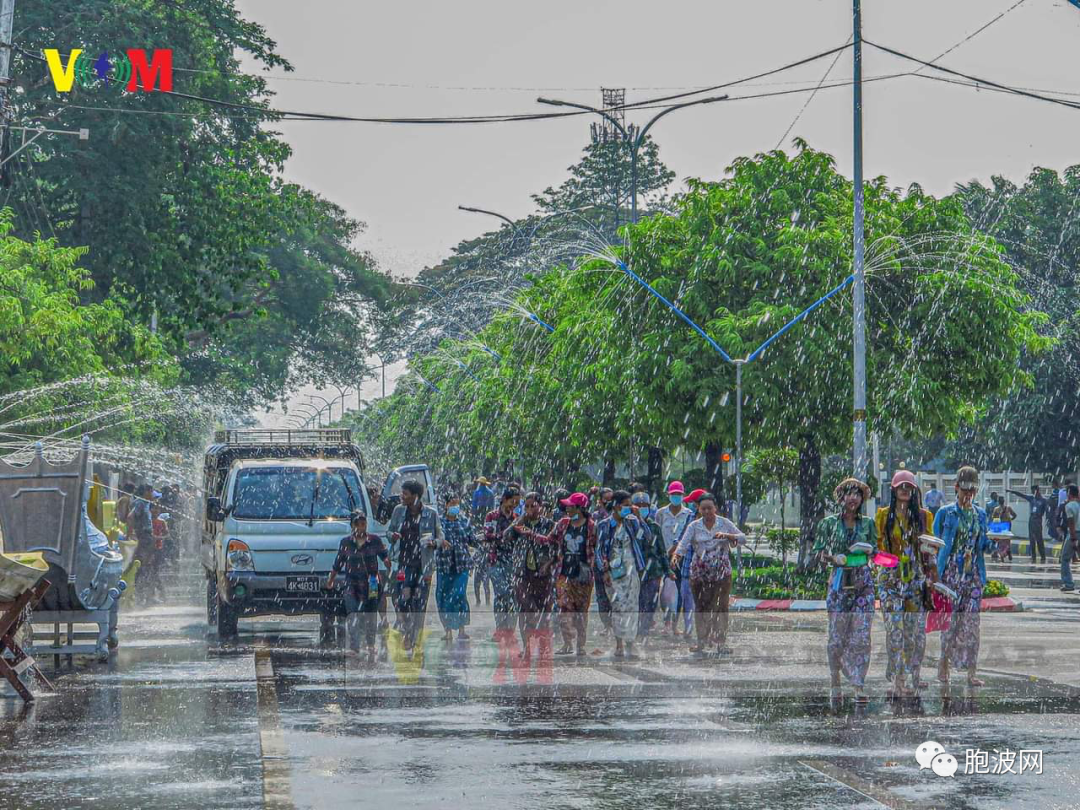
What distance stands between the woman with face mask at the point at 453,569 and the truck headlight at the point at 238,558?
218 cm

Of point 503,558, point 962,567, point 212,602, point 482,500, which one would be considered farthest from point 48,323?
point 962,567

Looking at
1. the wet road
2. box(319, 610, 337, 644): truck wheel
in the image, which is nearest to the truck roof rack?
box(319, 610, 337, 644): truck wheel

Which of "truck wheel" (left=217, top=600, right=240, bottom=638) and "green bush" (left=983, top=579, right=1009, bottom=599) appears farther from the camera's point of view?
"green bush" (left=983, top=579, right=1009, bottom=599)

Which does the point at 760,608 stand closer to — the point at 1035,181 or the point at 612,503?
the point at 612,503

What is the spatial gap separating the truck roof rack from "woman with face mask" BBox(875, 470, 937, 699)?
417 inches

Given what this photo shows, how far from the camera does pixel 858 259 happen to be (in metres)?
27.1

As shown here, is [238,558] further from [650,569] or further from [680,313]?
[680,313]

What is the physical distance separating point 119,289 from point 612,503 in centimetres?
2304

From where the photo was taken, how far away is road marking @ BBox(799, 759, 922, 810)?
870cm

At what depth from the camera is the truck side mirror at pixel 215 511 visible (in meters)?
19.6

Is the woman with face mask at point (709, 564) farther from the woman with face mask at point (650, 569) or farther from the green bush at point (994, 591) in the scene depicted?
the green bush at point (994, 591)

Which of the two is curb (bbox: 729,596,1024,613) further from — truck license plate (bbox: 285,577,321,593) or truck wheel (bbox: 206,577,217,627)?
truck wheel (bbox: 206,577,217,627)

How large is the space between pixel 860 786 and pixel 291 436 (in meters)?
14.9

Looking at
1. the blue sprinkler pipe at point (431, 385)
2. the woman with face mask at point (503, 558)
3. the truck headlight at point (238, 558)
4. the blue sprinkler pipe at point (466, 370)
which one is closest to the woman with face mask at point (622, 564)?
the woman with face mask at point (503, 558)
